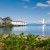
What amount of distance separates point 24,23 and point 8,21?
24.9 metres

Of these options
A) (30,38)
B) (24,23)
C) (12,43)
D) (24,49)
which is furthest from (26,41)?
(24,23)

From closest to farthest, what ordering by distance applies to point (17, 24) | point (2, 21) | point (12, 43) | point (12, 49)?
1. point (12, 49)
2. point (12, 43)
3. point (2, 21)
4. point (17, 24)

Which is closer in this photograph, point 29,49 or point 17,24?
point 29,49

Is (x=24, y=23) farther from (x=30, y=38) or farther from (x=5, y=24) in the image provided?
(x=30, y=38)

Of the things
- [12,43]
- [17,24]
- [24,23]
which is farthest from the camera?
[24,23]

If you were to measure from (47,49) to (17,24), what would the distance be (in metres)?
106

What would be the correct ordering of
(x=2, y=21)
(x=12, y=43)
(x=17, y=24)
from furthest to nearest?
(x=17, y=24) < (x=2, y=21) < (x=12, y=43)

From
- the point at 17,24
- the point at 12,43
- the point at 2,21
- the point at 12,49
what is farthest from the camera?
the point at 17,24

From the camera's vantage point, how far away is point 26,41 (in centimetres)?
965

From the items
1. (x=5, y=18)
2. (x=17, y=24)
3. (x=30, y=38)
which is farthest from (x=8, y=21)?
(x=30, y=38)

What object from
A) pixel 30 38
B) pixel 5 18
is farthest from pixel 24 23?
pixel 30 38

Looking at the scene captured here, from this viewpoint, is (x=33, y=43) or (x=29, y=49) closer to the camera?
(x=29, y=49)

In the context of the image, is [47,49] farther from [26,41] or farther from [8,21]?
[8,21]

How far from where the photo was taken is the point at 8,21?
9769 cm
